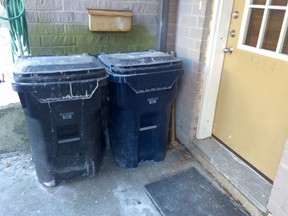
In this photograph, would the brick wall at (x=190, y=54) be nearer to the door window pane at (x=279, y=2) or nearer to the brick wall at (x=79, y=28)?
the brick wall at (x=79, y=28)

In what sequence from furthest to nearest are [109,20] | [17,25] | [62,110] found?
[109,20]
[17,25]
[62,110]

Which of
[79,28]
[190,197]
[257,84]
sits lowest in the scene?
[190,197]

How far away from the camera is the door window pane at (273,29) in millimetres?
1795

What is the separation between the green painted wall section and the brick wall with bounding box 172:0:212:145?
1.22 feet

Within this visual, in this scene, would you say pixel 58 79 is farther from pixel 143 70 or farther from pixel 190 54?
pixel 190 54

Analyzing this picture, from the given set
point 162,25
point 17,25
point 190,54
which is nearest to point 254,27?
point 190,54

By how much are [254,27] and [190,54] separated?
24.8 inches

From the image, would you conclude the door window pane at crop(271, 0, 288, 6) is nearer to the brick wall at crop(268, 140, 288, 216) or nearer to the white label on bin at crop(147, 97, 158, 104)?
the brick wall at crop(268, 140, 288, 216)

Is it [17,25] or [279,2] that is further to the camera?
[17,25]

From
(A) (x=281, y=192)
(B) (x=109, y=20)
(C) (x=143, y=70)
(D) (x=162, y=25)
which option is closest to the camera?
(A) (x=281, y=192)

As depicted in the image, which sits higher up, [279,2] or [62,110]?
[279,2]

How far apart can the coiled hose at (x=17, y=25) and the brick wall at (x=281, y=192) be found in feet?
A: 7.73

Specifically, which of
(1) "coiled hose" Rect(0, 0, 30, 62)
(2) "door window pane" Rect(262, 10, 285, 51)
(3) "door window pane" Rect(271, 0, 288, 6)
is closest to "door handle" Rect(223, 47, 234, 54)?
(2) "door window pane" Rect(262, 10, 285, 51)

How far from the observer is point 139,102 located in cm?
202
